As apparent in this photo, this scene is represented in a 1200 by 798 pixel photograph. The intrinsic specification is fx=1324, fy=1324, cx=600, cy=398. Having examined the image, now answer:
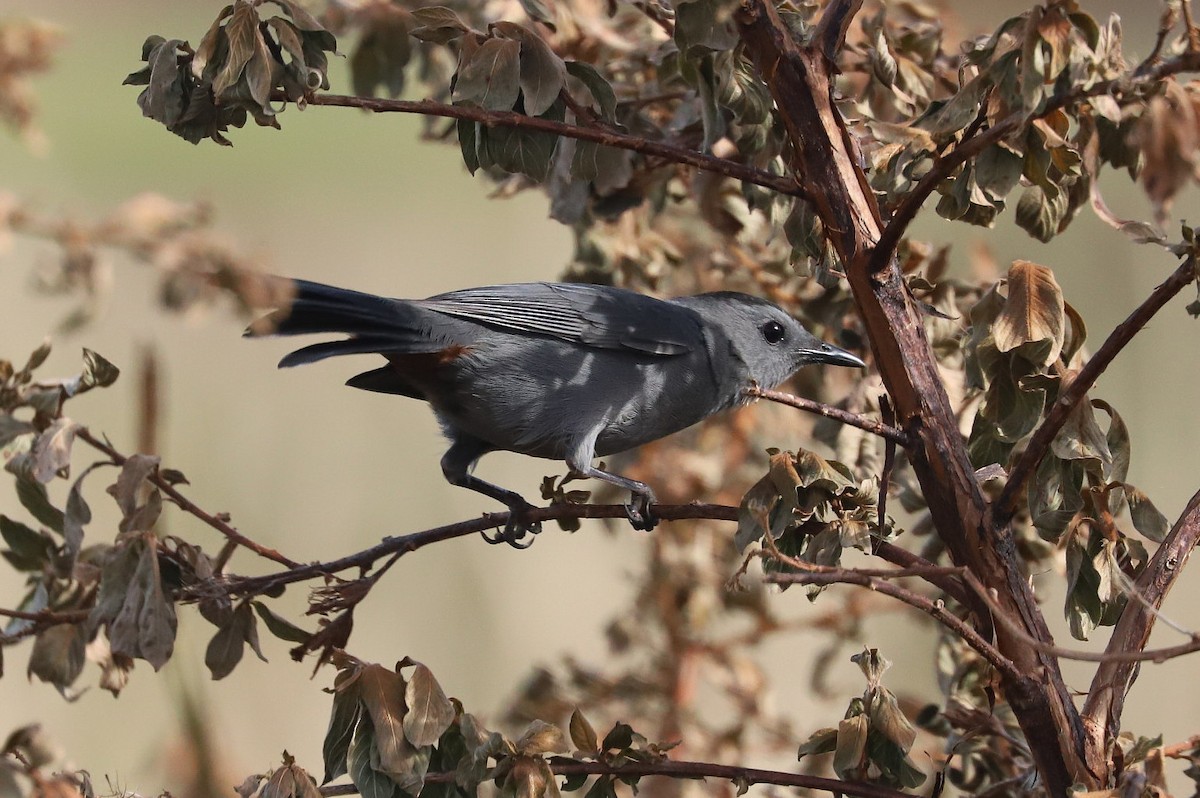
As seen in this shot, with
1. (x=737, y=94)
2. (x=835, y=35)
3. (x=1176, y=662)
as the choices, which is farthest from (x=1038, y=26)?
(x=1176, y=662)

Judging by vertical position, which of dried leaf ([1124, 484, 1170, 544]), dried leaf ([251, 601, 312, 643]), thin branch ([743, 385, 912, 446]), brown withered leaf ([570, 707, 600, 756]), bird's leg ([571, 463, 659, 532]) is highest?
bird's leg ([571, 463, 659, 532])

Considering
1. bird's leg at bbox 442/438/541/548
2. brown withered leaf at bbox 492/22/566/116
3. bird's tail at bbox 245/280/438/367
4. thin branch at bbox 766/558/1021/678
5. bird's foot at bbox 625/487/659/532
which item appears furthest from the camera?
bird's leg at bbox 442/438/541/548

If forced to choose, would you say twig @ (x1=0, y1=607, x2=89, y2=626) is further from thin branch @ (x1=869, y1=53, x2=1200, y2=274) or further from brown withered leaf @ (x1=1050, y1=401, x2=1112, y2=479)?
brown withered leaf @ (x1=1050, y1=401, x2=1112, y2=479)

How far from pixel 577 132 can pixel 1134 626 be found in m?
0.89

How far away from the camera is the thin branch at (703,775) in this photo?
1.56 m

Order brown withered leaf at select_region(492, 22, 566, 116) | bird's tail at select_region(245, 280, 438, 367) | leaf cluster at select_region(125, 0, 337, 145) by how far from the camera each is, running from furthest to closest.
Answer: bird's tail at select_region(245, 280, 438, 367), brown withered leaf at select_region(492, 22, 566, 116), leaf cluster at select_region(125, 0, 337, 145)

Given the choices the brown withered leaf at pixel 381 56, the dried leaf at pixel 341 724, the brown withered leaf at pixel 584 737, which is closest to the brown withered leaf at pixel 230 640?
the dried leaf at pixel 341 724

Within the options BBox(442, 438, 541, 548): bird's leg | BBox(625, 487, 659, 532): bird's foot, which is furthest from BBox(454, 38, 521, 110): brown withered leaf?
BBox(442, 438, 541, 548): bird's leg

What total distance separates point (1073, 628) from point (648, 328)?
1.43m

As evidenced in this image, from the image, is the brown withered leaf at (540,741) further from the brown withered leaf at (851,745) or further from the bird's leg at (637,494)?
the bird's leg at (637,494)

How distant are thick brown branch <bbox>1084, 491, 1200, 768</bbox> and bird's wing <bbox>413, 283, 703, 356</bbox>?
1376mm

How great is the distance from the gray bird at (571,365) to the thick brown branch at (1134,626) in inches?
40.1

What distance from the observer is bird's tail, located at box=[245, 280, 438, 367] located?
2.15 metres

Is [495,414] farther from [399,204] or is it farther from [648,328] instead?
[399,204]
